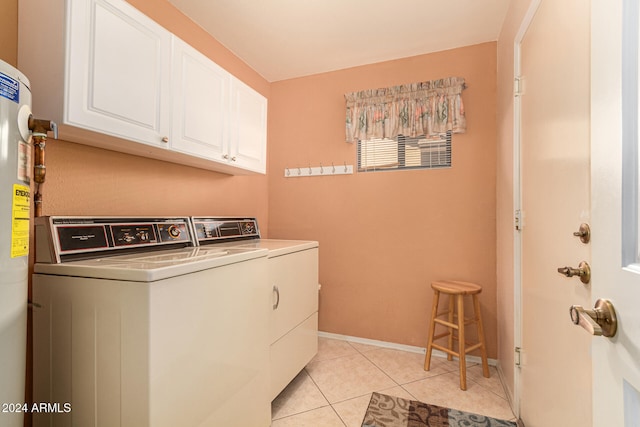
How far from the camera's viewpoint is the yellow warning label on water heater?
2.80 ft

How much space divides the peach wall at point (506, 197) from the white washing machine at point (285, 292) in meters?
1.30

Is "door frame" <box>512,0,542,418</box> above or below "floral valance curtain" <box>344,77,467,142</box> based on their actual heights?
below

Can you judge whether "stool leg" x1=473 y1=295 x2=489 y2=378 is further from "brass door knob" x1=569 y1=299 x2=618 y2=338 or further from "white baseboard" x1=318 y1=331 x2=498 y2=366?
"brass door knob" x1=569 y1=299 x2=618 y2=338

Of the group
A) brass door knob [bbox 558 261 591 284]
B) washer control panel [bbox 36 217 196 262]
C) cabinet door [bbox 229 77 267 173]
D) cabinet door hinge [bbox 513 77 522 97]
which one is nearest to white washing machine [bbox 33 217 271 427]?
washer control panel [bbox 36 217 196 262]

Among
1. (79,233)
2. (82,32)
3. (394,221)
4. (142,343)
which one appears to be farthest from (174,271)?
(394,221)

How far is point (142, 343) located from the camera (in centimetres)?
97

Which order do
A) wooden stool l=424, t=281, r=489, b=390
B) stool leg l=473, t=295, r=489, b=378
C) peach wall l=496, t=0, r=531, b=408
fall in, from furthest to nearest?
1. stool leg l=473, t=295, r=489, b=378
2. wooden stool l=424, t=281, r=489, b=390
3. peach wall l=496, t=0, r=531, b=408

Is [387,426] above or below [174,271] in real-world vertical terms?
below

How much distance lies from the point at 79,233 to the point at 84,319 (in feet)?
1.40

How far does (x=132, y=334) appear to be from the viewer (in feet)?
3.22

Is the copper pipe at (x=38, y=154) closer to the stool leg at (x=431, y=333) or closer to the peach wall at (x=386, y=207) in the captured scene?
the peach wall at (x=386, y=207)

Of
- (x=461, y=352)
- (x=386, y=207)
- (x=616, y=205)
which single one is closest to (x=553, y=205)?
(x=616, y=205)

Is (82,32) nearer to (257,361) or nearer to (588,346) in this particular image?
(257,361)

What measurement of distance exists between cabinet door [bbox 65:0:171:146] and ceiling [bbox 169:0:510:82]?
84 centimetres
